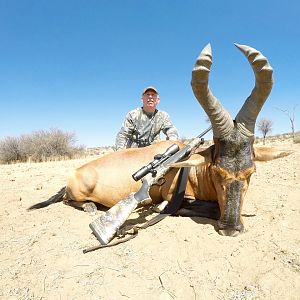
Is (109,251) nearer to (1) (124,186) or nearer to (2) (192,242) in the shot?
(2) (192,242)

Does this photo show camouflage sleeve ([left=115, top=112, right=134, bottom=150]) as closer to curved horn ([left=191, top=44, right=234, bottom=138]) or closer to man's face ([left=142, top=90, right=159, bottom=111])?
man's face ([left=142, top=90, right=159, bottom=111])

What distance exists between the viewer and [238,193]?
3057 millimetres

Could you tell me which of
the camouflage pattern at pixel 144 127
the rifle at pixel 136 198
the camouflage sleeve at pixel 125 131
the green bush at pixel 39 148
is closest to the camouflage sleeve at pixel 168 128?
the camouflage pattern at pixel 144 127

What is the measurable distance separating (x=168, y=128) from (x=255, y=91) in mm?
3768

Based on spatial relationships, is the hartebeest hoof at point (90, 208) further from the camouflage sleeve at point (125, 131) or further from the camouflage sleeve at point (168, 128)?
the camouflage sleeve at point (168, 128)

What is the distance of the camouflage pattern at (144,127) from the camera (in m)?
6.82

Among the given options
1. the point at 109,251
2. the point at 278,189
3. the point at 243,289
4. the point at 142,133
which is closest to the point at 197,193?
the point at 109,251

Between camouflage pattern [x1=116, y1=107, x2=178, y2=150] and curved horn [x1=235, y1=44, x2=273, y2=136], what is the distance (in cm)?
353

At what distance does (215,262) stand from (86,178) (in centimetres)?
252

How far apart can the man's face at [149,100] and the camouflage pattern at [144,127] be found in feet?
0.44

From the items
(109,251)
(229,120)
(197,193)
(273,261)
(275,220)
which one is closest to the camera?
(273,261)

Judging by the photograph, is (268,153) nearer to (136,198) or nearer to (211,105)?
(211,105)

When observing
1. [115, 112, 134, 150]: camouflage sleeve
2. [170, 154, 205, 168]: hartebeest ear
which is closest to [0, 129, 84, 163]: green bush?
[115, 112, 134, 150]: camouflage sleeve

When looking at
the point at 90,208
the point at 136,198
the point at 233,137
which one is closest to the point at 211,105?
the point at 233,137
